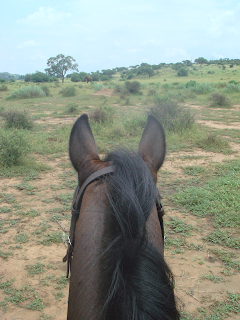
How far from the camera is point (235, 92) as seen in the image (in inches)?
713

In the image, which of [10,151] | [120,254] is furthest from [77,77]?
[120,254]

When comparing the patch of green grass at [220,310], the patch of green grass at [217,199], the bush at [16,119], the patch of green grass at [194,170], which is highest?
the bush at [16,119]

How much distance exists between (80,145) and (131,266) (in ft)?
2.66

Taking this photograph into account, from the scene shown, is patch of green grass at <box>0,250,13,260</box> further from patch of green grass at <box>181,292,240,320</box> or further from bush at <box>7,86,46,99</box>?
bush at <box>7,86,46,99</box>

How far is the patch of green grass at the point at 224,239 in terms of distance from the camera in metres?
3.21

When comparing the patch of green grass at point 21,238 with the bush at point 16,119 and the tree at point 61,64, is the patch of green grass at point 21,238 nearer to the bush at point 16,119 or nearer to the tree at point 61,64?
the bush at point 16,119

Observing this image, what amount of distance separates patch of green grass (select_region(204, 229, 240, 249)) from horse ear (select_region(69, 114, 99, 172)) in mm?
2510

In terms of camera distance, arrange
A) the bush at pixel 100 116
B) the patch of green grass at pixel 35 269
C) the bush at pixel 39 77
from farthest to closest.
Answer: the bush at pixel 39 77 → the bush at pixel 100 116 → the patch of green grass at pixel 35 269

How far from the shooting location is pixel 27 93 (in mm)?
19750

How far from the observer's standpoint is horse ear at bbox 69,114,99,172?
4.63 ft

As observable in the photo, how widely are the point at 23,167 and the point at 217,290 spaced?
4.50 metres

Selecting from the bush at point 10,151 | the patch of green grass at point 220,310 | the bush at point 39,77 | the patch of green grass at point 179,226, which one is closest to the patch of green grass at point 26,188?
the bush at point 10,151

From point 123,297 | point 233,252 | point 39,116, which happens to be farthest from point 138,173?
point 39,116

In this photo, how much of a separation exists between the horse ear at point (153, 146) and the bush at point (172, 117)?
7.10 m
